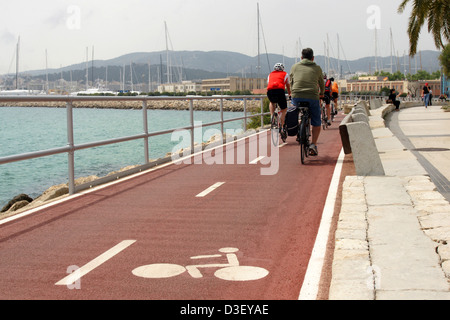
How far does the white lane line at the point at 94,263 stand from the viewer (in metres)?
4.81

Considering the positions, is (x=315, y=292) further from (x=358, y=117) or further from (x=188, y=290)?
(x=358, y=117)

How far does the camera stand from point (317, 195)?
863cm

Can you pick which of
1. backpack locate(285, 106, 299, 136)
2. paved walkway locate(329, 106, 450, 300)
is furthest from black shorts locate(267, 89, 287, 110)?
paved walkway locate(329, 106, 450, 300)

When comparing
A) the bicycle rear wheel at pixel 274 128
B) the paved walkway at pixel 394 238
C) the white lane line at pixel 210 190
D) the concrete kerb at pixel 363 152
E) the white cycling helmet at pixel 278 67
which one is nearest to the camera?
the paved walkway at pixel 394 238

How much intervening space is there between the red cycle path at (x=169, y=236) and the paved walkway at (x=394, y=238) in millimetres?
394

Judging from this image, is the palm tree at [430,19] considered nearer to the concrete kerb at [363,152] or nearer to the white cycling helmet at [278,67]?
the white cycling helmet at [278,67]

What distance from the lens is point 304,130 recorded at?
39.4 ft

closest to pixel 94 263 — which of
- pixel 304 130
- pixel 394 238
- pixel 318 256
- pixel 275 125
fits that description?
pixel 318 256

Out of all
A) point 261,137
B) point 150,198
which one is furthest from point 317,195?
point 261,137

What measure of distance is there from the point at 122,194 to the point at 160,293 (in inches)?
192

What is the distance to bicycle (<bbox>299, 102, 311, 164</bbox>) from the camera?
39.4ft

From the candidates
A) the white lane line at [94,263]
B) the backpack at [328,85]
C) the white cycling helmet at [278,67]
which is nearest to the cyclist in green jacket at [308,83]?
the white cycling helmet at [278,67]

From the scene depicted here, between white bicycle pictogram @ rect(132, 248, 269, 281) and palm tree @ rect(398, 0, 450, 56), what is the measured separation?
809 inches

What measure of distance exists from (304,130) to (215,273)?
292 inches
